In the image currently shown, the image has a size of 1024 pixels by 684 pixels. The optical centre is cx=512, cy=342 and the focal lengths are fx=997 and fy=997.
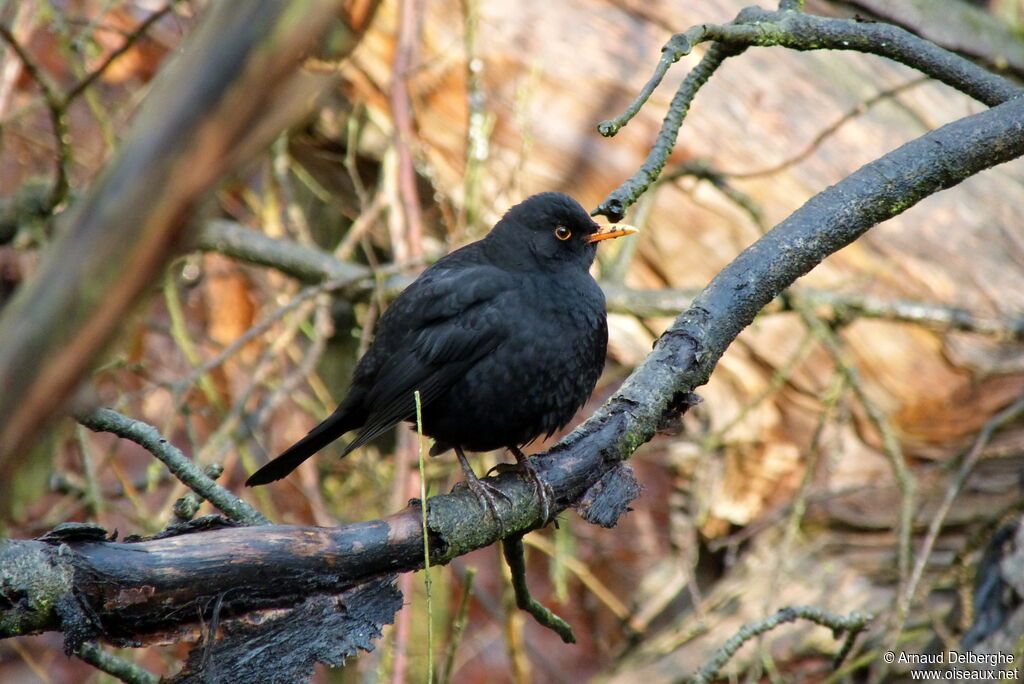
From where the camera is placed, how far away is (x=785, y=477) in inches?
236

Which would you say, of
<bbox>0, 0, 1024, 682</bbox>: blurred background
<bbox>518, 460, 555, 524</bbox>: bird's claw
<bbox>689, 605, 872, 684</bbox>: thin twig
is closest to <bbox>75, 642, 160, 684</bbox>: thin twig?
<bbox>518, 460, 555, 524</bbox>: bird's claw

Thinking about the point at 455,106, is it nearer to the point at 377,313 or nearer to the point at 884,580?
the point at 377,313

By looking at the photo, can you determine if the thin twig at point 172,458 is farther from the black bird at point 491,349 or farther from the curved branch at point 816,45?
the curved branch at point 816,45

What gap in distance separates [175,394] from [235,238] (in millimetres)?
1110

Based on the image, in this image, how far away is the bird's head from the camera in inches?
149

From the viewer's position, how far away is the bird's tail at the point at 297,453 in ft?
11.2

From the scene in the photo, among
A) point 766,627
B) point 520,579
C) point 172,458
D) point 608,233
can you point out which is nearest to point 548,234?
point 608,233

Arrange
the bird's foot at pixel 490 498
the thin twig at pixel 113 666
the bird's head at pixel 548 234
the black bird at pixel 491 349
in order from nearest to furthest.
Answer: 1. the thin twig at pixel 113 666
2. the bird's foot at pixel 490 498
3. the black bird at pixel 491 349
4. the bird's head at pixel 548 234

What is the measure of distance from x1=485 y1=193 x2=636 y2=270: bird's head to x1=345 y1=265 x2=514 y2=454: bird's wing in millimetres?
168

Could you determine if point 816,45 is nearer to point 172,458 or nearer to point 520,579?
point 520,579

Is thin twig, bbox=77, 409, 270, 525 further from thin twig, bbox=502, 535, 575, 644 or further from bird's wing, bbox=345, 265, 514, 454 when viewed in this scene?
bird's wing, bbox=345, 265, 514, 454

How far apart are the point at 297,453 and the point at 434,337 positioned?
634 millimetres

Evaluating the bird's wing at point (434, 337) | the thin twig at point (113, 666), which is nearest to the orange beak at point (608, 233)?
the bird's wing at point (434, 337)

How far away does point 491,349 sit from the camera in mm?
3492
